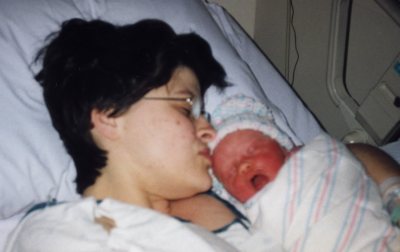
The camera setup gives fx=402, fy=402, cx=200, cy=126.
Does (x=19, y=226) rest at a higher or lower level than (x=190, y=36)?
lower

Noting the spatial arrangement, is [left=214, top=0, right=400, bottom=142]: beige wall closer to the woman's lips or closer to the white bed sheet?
the white bed sheet

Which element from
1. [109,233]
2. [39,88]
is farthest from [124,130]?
[39,88]

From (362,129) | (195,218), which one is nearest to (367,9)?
(362,129)

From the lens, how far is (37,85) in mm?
1682

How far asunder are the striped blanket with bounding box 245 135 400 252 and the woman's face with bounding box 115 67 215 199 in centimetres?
23

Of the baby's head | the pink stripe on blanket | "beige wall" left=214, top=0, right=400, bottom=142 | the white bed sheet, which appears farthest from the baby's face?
"beige wall" left=214, top=0, right=400, bottom=142

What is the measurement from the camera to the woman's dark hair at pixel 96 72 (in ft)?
4.42

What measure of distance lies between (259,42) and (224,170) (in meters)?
2.03

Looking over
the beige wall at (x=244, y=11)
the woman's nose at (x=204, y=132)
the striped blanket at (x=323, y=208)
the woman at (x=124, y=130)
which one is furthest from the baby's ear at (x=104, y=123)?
the beige wall at (x=244, y=11)

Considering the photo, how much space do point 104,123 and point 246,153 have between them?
0.49m

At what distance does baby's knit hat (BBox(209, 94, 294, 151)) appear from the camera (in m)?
1.45

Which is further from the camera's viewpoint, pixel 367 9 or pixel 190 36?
pixel 367 9

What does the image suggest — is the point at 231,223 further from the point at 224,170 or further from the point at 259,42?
the point at 259,42

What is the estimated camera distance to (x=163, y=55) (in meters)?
1.41
